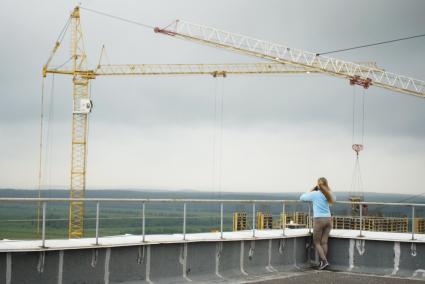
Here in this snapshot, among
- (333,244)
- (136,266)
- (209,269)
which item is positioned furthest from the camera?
(333,244)

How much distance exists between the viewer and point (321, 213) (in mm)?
15516

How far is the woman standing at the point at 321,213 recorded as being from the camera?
602 inches

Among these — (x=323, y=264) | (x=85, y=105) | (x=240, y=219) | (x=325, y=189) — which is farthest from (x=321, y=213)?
(x=85, y=105)

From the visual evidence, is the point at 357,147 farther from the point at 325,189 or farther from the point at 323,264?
the point at 325,189

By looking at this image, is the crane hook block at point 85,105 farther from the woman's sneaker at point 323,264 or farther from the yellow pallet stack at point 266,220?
the woman's sneaker at point 323,264

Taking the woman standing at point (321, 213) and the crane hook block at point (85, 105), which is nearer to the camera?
the woman standing at point (321, 213)

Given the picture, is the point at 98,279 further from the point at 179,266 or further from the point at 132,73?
the point at 132,73

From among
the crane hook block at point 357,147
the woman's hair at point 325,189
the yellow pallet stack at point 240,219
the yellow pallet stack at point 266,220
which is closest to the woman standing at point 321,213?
the woman's hair at point 325,189

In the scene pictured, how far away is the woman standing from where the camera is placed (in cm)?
1529

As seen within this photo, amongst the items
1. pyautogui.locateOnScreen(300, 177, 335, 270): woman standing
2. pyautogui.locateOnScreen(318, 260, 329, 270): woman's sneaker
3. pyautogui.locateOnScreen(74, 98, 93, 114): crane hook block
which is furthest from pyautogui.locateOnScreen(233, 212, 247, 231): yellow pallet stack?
pyautogui.locateOnScreen(74, 98, 93, 114): crane hook block

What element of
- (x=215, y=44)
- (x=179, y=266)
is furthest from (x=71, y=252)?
(x=215, y=44)

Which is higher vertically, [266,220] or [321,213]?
[321,213]

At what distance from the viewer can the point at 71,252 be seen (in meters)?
11.9

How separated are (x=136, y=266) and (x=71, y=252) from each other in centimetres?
158
